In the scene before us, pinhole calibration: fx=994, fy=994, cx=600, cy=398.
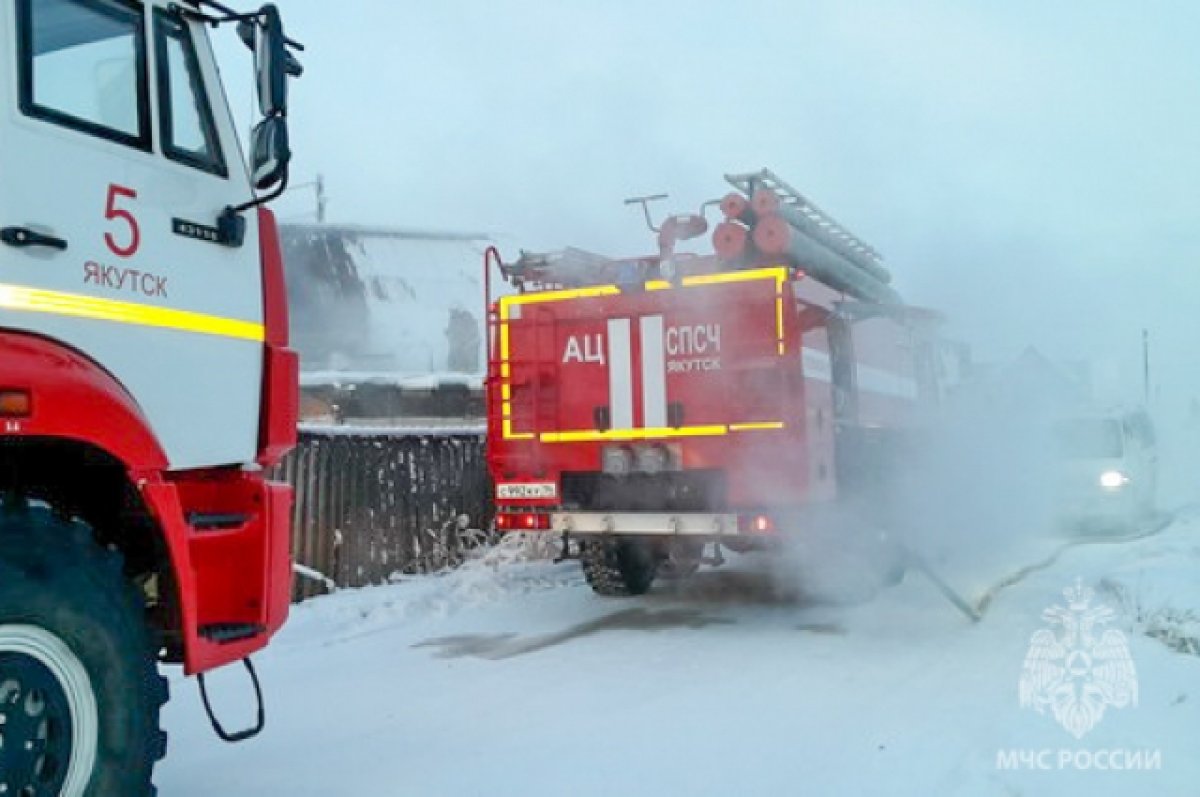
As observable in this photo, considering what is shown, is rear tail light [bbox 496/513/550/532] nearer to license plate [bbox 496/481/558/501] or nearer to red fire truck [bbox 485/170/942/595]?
red fire truck [bbox 485/170/942/595]

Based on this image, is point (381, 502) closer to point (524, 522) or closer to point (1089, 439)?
point (524, 522)

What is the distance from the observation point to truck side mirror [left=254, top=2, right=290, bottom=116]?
3.49m

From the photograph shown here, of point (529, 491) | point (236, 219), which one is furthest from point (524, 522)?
point (236, 219)

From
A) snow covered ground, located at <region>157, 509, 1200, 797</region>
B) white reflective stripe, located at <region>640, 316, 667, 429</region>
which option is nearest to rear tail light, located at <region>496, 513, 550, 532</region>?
snow covered ground, located at <region>157, 509, 1200, 797</region>

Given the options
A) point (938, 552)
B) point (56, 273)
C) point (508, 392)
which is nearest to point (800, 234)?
point (508, 392)

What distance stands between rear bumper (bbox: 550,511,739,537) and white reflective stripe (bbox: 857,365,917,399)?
2130mm

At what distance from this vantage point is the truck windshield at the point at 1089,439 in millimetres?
13977

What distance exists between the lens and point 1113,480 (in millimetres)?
13703

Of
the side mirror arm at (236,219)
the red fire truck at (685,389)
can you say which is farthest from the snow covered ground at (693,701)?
the side mirror arm at (236,219)

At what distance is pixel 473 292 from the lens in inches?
967

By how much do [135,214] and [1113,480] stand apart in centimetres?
1363

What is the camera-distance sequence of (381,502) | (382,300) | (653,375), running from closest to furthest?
(653,375) → (381,502) → (382,300)

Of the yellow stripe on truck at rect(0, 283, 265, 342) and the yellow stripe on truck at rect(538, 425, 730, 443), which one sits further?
the yellow stripe on truck at rect(538, 425, 730, 443)

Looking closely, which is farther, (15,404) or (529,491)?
(529,491)
